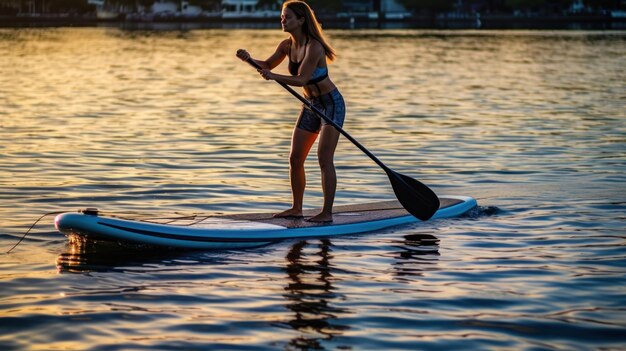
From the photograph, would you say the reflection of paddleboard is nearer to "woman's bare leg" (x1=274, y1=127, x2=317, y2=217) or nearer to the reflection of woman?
the reflection of woman

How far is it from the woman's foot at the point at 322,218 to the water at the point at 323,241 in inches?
11.9

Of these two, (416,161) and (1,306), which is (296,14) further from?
(416,161)

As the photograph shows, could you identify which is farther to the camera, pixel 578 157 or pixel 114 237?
pixel 578 157

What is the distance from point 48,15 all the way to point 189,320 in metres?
163

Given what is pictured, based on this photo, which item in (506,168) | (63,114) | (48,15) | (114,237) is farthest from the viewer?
(48,15)

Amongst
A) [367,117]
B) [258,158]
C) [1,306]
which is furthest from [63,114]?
[1,306]

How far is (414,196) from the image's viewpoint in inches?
483

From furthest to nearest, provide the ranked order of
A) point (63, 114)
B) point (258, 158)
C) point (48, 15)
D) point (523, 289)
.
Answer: point (48, 15) < point (63, 114) < point (258, 158) < point (523, 289)

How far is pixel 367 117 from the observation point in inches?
1057

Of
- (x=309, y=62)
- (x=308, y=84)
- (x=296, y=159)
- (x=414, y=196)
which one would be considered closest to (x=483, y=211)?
(x=414, y=196)

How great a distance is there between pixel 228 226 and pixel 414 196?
2067 millimetres

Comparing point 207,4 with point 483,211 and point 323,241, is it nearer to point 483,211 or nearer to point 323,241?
point 483,211

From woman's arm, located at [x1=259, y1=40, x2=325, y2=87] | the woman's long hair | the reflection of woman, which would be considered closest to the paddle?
the reflection of woman

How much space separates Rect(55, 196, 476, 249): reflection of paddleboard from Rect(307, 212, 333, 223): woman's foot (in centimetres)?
6
